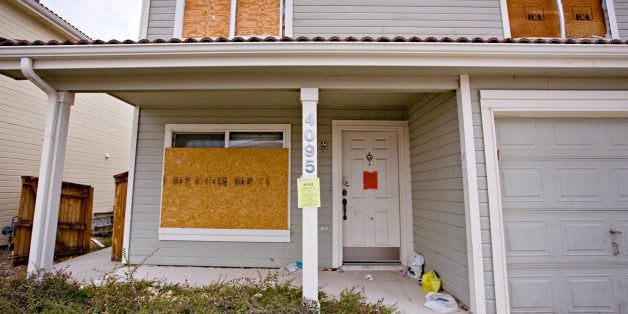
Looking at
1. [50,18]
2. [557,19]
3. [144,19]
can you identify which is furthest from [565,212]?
[50,18]

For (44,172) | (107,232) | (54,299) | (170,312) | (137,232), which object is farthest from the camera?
(107,232)

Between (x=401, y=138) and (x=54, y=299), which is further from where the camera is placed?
(x=401, y=138)

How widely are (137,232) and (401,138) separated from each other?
14.4ft

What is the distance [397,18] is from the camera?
466 cm

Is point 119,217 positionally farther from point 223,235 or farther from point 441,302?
point 441,302

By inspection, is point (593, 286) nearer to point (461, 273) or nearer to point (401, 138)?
point (461, 273)

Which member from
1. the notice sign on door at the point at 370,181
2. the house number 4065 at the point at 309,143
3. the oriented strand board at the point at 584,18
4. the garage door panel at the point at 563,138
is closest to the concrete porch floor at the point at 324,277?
the notice sign on door at the point at 370,181

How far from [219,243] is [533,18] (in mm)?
6038

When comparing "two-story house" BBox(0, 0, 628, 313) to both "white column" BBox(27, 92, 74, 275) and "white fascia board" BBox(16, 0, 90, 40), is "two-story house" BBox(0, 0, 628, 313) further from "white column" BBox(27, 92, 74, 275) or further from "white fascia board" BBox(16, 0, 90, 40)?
"white fascia board" BBox(16, 0, 90, 40)

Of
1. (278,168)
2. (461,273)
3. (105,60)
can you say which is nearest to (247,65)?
(105,60)

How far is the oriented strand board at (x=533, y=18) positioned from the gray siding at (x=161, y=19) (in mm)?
5415

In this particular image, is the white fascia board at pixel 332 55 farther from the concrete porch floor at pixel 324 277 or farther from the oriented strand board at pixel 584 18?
the concrete porch floor at pixel 324 277

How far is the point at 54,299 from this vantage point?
2791mm

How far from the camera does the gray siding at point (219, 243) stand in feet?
14.6
